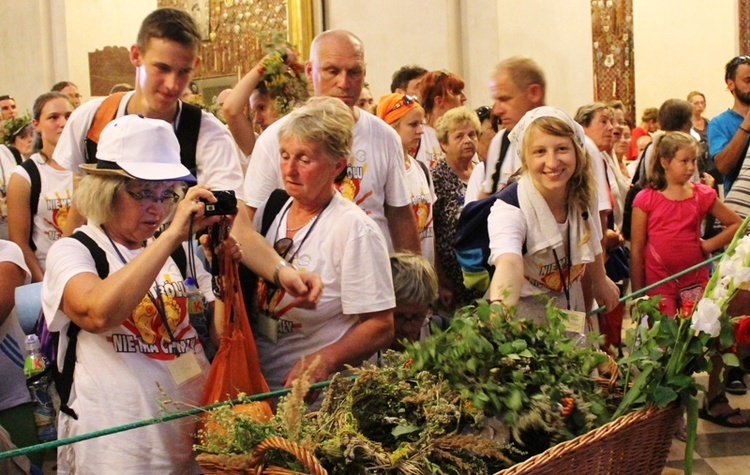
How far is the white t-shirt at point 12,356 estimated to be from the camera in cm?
368

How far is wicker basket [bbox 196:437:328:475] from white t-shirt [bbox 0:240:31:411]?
1796mm

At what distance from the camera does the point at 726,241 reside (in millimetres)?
6023

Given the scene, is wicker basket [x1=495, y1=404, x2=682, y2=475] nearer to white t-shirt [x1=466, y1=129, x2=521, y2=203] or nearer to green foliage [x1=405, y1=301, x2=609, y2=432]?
green foliage [x1=405, y1=301, x2=609, y2=432]

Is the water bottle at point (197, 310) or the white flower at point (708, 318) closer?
the white flower at point (708, 318)

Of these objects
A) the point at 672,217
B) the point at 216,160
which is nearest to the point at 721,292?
the point at 216,160

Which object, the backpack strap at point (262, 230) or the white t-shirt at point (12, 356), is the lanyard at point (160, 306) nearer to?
the backpack strap at point (262, 230)

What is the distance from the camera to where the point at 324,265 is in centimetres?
346

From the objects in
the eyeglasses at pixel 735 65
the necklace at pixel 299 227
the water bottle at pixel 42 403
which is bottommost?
the water bottle at pixel 42 403

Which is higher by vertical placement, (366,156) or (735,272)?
(366,156)

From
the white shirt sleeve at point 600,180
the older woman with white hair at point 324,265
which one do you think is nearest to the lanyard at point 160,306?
the older woman with white hair at point 324,265

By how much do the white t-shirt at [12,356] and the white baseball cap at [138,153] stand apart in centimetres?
89

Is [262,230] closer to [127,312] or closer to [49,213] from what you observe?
[127,312]

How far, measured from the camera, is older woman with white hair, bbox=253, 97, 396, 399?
338 cm

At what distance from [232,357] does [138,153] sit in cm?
70
